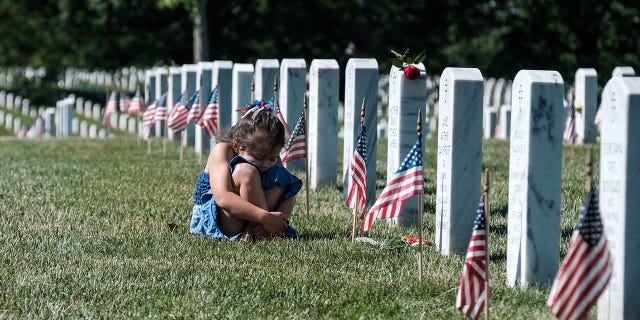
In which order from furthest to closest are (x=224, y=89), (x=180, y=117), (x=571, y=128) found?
(x=571, y=128)
(x=180, y=117)
(x=224, y=89)

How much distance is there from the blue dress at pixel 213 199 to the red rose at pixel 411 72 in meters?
1.15

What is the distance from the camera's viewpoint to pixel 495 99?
3222 centimetres

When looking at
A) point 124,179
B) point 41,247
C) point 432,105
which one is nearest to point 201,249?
point 41,247

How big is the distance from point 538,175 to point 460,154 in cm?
122

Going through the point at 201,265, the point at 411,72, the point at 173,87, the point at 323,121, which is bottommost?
the point at 201,265

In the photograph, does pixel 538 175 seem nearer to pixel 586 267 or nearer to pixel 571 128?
pixel 586 267

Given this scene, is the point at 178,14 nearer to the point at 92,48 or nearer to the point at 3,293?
the point at 92,48

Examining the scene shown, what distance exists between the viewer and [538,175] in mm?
6215

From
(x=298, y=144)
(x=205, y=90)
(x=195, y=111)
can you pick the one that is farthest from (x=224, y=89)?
(x=298, y=144)

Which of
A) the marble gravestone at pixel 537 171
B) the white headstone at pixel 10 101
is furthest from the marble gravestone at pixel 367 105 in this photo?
the white headstone at pixel 10 101

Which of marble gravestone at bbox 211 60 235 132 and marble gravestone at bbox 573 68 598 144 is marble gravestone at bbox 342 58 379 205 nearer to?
marble gravestone at bbox 211 60 235 132

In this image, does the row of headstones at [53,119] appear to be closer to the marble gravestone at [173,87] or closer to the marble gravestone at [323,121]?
the marble gravestone at [173,87]

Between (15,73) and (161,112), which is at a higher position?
(15,73)

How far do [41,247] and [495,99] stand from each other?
83.8 ft
